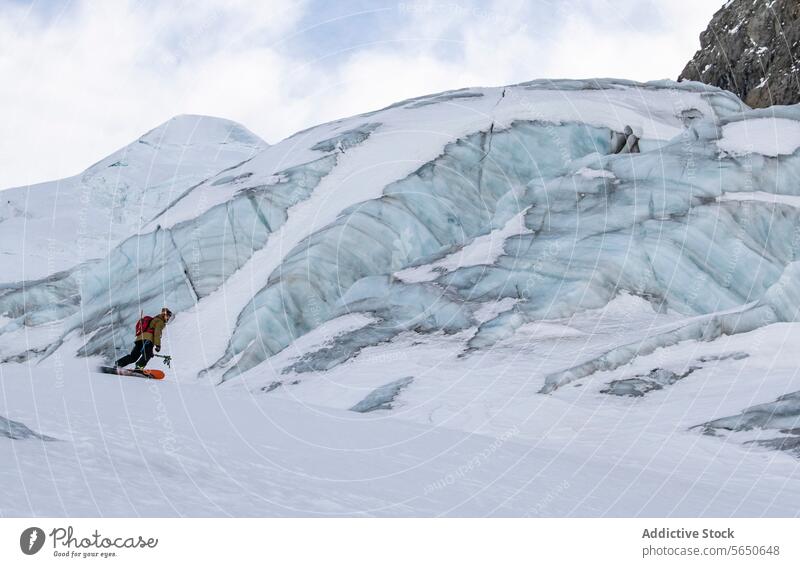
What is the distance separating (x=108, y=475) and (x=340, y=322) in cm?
1995

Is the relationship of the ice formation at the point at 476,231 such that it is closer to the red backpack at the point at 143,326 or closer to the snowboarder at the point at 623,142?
the snowboarder at the point at 623,142

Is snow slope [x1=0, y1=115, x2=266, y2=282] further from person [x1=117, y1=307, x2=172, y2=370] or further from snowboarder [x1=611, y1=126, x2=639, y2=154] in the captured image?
person [x1=117, y1=307, x2=172, y2=370]

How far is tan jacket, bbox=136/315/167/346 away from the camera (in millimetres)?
17047

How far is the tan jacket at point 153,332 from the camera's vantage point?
17.0 metres

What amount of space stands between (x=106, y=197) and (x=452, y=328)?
61162 mm

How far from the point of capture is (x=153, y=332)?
56.1ft

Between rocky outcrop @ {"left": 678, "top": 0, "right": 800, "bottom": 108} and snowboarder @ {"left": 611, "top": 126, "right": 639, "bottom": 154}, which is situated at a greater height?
rocky outcrop @ {"left": 678, "top": 0, "right": 800, "bottom": 108}

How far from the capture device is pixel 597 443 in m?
15.4

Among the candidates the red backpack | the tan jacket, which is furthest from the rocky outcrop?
the red backpack

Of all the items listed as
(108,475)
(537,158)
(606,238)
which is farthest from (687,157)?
(108,475)

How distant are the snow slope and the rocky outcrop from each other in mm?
43894

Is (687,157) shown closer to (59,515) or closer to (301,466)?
(301,466)

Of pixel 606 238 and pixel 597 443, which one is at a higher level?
pixel 606 238

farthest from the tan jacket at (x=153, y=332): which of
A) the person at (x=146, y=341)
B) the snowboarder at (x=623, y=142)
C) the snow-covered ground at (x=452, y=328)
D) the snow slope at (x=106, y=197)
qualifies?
the snow slope at (x=106, y=197)
